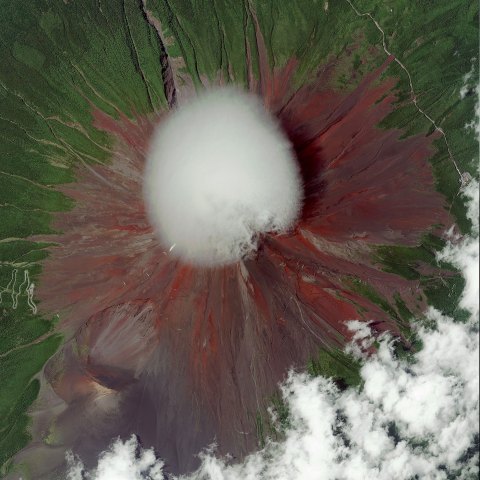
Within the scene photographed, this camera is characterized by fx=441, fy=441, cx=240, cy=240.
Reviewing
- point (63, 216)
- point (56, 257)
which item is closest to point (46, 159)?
point (63, 216)

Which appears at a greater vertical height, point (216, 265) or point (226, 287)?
point (216, 265)

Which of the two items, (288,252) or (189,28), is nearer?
(288,252)

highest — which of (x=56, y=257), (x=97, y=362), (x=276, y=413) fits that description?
(x=56, y=257)

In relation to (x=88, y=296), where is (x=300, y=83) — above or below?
above

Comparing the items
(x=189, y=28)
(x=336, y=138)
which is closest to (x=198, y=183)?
(x=336, y=138)

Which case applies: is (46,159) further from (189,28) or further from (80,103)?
(189,28)

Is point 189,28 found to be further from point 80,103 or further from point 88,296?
point 88,296
